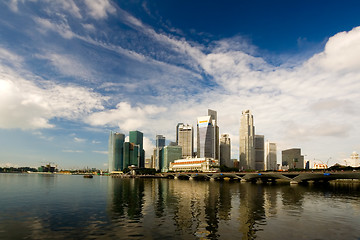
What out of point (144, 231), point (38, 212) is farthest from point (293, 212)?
point (38, 212)

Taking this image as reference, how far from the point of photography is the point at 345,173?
5753 inches

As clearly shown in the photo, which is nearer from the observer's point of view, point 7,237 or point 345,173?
point 7,237

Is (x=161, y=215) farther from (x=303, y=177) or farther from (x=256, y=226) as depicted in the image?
(x=303, y=177)

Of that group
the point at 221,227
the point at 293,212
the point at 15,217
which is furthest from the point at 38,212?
the point at 293,212

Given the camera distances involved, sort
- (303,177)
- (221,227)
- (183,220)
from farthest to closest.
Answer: (303,177) → (183,220) → (221,227)

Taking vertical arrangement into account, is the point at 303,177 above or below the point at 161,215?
below

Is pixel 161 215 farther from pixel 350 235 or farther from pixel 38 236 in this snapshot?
pixel 350 235

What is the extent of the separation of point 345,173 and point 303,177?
28203mm

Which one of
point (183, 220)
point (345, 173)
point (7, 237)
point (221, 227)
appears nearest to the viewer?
point (7, 237)

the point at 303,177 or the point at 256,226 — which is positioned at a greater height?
the point at 256,226

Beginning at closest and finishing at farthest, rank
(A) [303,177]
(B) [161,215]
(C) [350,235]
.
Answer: (C) [350,235] → (B) [161,215] → (A) [303,177]

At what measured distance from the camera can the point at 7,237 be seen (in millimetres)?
34062

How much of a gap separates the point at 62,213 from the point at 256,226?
1646 inches

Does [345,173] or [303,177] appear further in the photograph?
[303,177]
